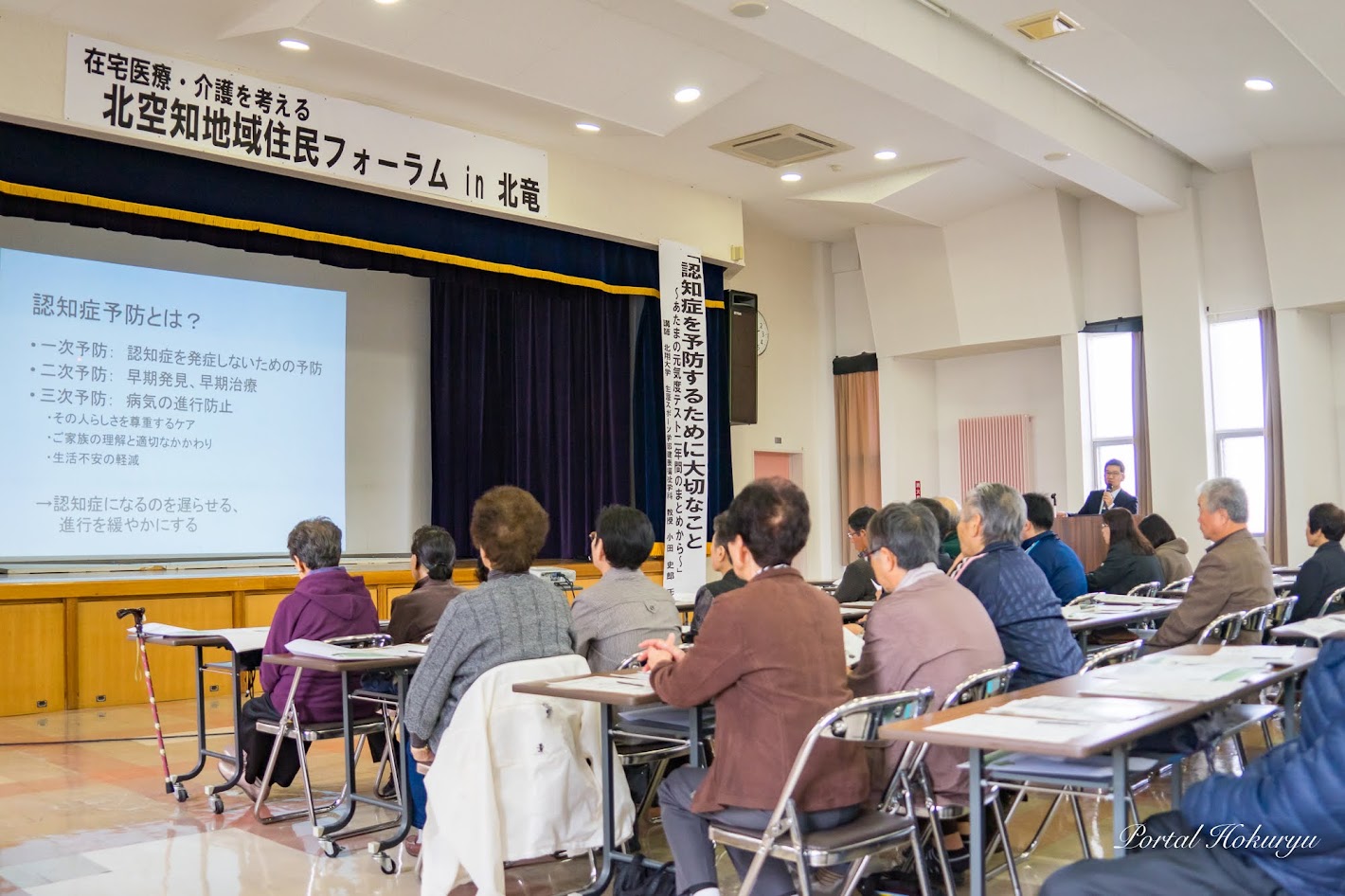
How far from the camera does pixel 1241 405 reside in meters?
9.39

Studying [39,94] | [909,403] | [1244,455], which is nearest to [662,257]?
[909,403]

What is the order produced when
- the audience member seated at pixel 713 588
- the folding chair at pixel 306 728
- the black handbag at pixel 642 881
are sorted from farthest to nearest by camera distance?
the audience member seated at pixel 713 588
the folding chair at pixel 306 728
the black handbag at pixel 642 881

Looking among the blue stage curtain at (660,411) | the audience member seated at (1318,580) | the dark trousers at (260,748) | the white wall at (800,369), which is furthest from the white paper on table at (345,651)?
the white wall at (800,369)

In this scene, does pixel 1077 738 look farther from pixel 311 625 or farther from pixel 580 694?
pixel 311 625

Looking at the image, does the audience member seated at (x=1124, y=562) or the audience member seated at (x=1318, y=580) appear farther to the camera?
the audience member seated at (x=1124, y=562)

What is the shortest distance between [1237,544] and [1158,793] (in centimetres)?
96

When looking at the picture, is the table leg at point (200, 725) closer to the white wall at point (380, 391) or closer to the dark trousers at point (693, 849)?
the dark trousers at point (693, 849)

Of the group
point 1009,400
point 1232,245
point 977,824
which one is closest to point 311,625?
point 977,824

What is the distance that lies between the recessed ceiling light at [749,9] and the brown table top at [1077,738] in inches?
160

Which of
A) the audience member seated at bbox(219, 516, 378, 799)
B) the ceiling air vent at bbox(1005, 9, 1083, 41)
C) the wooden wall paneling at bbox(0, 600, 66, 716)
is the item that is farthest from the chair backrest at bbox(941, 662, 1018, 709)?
the wooden wall paneling at bbox(0, 600, 66, 716)

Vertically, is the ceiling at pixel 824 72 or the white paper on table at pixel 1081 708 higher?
the ceiling at pixel 824 72

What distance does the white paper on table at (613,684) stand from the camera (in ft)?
8.55

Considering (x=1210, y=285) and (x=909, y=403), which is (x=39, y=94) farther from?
(x=1210, y=285)

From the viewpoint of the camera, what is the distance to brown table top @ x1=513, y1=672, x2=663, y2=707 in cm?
254
